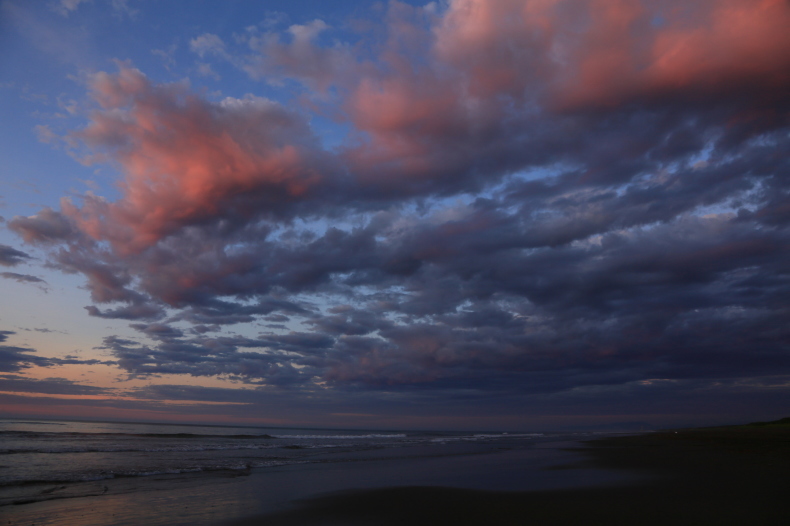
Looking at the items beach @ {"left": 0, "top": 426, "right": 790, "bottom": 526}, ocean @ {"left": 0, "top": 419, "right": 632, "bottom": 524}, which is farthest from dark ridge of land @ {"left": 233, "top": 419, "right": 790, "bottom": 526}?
ocean @ {"left": 0, "top": 419, "right": 632, "bottom": 524}

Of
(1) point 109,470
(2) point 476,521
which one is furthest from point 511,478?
(1) point 109,470

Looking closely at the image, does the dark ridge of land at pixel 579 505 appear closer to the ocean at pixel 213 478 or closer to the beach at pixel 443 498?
the beach at pixel 443 498

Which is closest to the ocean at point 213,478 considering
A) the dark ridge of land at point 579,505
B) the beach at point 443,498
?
the beach at point 443,498

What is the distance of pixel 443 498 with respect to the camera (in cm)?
1345

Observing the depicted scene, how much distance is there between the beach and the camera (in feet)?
35.0

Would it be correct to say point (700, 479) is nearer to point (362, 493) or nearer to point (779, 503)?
point (779, 503)

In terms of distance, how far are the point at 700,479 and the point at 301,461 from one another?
21248 millimetres

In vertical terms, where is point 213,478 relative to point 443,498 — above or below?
below

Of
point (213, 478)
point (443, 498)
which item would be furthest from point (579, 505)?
point (213, 478)

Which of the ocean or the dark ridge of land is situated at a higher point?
the dark ridge of land

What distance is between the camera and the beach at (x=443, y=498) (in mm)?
10680

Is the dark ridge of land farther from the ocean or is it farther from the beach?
the ocean

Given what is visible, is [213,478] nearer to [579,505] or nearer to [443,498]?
[443,498]

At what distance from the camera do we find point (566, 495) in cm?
1348
